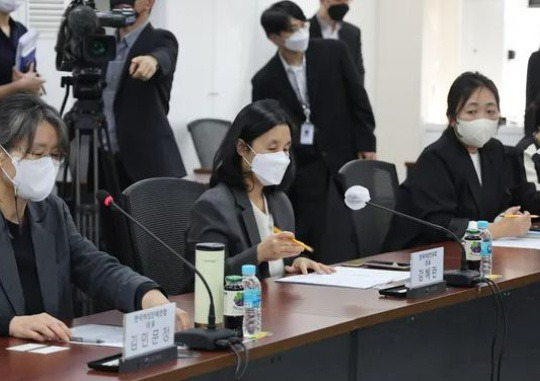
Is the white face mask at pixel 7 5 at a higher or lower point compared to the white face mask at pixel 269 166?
higher

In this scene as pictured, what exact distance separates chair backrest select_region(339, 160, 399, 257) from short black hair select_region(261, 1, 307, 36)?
1.27m

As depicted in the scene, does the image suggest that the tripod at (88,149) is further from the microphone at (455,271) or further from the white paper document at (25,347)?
the white paper document at (25,347)

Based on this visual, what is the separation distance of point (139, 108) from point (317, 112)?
1.16 metres

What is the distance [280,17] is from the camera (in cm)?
556

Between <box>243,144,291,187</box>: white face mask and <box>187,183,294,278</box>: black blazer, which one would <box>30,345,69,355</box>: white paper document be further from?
<box>243,144,291,187</box>: white face mask

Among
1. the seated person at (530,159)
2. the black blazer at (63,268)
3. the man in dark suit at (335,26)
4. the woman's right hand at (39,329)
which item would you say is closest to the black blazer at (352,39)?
the man in dark suit at (335,26)

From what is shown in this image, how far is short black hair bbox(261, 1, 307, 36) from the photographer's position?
5.51 m

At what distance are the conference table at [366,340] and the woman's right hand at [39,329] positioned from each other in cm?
5

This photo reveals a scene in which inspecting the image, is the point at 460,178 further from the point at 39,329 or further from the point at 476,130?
the point at 39,329

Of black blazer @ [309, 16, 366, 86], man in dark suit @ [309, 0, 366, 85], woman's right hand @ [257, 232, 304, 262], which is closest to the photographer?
woman's right hand @ [257, 232, 304, 262]

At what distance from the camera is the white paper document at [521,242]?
4121mm

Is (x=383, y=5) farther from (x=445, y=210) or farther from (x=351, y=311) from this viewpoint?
(x=351, y=311)

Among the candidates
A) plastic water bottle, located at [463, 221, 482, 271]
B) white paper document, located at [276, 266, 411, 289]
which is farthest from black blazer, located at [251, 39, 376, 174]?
plastic water bottle, located at [463, 221, 482, 271]

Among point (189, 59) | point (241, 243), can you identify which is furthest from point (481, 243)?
point (189, 59)
